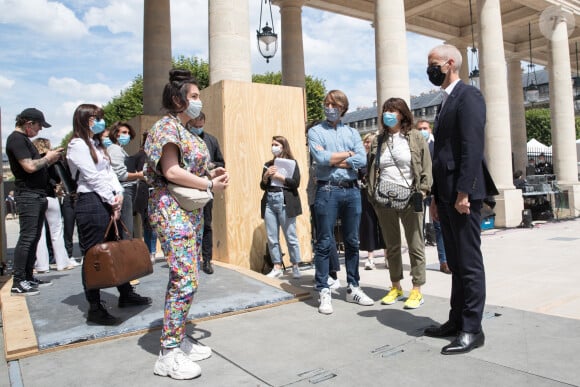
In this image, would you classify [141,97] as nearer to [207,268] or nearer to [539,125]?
[207,268]

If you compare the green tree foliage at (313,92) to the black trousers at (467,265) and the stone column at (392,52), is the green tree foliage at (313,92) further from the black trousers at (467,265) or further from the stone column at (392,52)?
the black trousers at (467,265)

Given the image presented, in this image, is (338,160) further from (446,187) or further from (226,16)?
(226,16)

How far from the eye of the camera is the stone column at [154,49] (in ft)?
42.2

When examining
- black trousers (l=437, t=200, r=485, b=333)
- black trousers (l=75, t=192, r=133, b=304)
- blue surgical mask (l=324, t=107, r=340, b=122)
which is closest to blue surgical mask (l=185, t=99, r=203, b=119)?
black trousers (l=75, t=192, r=133, b=304)

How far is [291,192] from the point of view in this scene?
253 inches

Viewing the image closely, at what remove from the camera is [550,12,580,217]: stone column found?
16625 mm

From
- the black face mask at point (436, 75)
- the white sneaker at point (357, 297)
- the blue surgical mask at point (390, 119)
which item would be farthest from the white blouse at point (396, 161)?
the white sneaker at point (357, 297)

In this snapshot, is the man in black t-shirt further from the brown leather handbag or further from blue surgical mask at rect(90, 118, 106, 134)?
the brown leather handbag

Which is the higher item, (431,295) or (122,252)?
(122,252)

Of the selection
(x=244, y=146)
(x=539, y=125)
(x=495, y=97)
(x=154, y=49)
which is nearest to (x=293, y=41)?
(x=154, y=49)

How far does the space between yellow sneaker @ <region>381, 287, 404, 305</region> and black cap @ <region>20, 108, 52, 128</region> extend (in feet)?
14.2

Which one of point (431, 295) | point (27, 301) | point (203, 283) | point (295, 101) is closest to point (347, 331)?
point (431, 295)

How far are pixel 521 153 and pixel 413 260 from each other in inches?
872

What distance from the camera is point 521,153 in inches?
945
